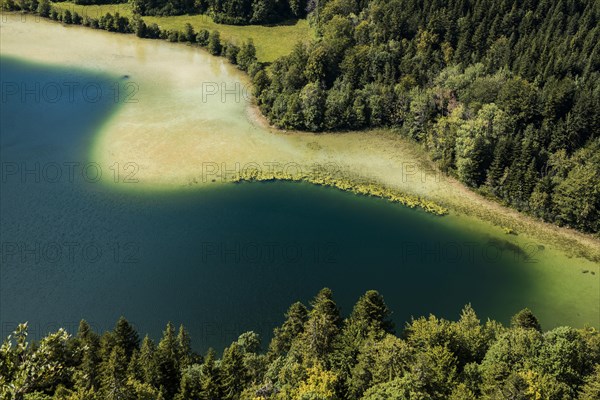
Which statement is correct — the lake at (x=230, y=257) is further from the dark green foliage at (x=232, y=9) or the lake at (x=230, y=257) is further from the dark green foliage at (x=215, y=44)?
the dark green foliage at (x=232, y=9)

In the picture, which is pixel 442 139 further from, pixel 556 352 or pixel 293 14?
pixel 293 14

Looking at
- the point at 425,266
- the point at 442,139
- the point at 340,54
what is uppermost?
the point at 340,54

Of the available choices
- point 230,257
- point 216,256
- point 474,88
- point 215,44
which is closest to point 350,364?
point 230,257

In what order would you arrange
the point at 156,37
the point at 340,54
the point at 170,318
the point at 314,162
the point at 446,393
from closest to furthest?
the point at 446,393
the point at 170,318
the point at 314,162
the point at 340,54
the point at 156,37

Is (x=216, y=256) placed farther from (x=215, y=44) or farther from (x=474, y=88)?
(x=215, y=44)

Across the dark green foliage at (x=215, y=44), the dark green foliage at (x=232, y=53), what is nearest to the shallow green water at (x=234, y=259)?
the dark green foliage at (x=232, y=53)

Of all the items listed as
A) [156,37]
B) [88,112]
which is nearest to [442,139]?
[88,112]

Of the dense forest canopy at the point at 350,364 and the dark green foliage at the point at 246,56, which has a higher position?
the dark green foliage at the point at 246,56
